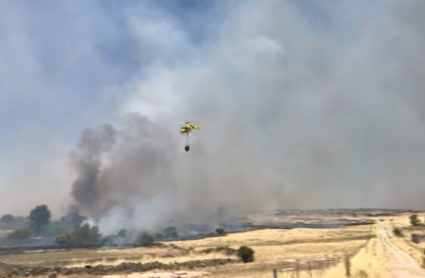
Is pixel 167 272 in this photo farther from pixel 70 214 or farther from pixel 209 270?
pixel 70 214

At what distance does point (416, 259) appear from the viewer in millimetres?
48562

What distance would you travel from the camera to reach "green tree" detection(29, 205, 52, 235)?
152 m

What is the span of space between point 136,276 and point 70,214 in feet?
386

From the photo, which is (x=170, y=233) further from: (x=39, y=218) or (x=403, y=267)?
(x=403, y=267)

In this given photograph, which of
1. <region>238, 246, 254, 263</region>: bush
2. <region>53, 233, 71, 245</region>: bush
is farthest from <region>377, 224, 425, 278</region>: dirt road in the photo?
<region>53, 233, 71, 245</region>: bush

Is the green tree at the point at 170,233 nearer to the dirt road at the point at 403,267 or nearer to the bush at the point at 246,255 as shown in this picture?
the bush at the point at 246,255

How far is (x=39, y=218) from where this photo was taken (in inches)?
6112

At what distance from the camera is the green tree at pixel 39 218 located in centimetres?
15162

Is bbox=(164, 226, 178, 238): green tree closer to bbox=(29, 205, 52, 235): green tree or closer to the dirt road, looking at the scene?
bbox=(29, 205, 52, 235): green tree

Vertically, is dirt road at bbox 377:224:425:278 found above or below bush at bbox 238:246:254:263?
below

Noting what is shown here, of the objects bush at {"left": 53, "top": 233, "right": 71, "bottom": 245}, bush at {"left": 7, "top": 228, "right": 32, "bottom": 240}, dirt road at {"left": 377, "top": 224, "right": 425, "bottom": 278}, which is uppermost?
bush at {"left": 7, "top": 228, "right": 32, "bottom": 240}

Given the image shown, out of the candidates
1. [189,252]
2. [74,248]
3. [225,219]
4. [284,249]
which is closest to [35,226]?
[74,248]

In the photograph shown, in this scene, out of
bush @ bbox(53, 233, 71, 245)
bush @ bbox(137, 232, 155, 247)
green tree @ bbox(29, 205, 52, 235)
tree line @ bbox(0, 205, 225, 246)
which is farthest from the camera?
green tree @ bbox(29, 205, 52, 235)

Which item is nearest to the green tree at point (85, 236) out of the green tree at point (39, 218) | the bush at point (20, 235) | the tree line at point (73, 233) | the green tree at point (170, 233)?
the tree line at point (73, 233)
